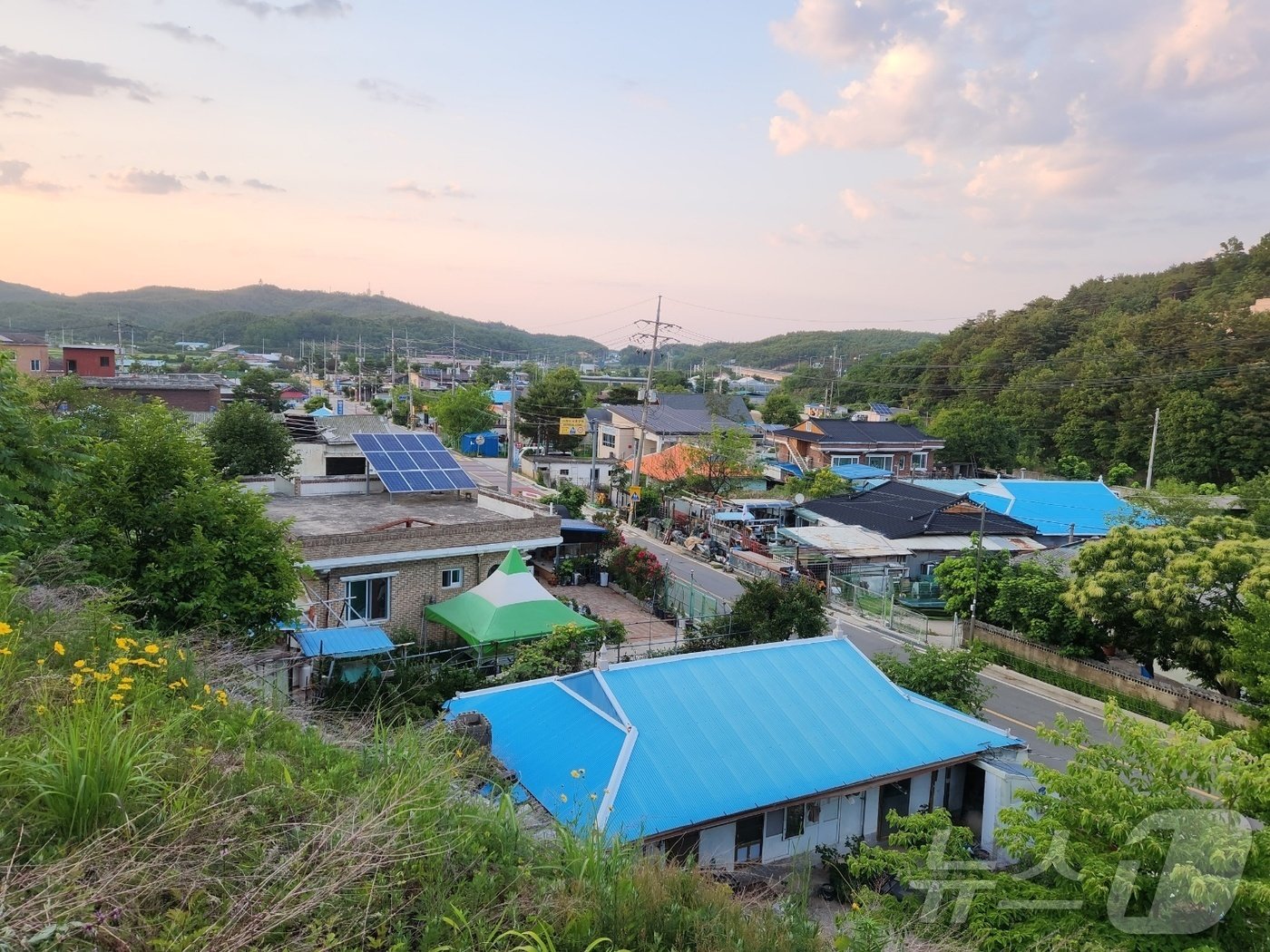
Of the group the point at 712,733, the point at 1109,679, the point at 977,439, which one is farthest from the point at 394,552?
the point at 977,439

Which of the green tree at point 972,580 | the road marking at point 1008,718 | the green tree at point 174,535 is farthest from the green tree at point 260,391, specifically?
the road marking at point 1008,718

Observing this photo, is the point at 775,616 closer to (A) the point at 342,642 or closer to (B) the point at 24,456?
(A) the point at 342,642

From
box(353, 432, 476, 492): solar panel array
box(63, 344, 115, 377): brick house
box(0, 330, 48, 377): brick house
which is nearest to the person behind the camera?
box(353, 432, 476, 492): solar panel array

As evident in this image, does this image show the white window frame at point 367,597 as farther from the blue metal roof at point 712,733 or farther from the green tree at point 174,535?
the blue metal roof at point 712,733

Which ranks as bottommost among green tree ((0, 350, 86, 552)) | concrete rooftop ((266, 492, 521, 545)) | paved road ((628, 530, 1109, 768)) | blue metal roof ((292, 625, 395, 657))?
paved road ((628, 530, 1109, 768))

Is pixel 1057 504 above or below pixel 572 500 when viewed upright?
above

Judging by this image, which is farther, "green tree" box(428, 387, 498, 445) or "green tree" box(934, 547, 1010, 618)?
"green tree" box(428, 387, 498, 445)

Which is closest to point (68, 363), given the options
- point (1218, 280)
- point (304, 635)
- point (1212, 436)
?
point (304, 635)

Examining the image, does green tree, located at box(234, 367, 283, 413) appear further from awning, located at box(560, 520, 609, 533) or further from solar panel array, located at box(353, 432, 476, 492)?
solar panel array, located at box(353, 432, 476, 492)

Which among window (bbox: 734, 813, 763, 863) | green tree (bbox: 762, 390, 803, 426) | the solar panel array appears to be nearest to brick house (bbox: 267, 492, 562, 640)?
the solar panel array
